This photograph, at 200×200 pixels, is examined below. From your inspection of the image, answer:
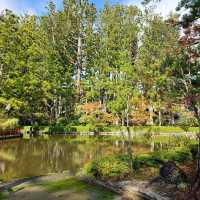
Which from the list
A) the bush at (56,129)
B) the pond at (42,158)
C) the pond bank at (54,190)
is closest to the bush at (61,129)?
the bush at (56,129)

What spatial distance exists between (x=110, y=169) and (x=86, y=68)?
41347 millimetres

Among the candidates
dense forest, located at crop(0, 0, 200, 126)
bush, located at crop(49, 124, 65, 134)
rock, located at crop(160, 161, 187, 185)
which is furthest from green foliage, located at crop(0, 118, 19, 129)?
rock, located at crop(160, 161, 187, 185)

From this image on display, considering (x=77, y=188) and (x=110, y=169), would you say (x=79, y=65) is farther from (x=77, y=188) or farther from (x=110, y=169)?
(x=77, y=188)

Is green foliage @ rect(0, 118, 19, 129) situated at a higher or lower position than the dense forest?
lower

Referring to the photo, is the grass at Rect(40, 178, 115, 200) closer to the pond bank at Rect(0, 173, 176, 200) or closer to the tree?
the pond bank at Rect(0, 173, 176, 200)

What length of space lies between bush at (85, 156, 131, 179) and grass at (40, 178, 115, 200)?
2.10ft

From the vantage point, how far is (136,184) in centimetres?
1139

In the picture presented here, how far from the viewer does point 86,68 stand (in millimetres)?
53781

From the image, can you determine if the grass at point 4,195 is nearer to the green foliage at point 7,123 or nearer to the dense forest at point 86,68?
A: the green foliage at point 7,123

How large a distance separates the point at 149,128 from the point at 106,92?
11.7 m

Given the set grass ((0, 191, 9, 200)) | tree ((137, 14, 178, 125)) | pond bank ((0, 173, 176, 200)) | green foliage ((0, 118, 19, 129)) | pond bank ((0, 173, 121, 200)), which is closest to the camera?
pond bank ((0, 173, 176, 200))

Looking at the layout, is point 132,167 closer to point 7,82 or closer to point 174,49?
point 174,49

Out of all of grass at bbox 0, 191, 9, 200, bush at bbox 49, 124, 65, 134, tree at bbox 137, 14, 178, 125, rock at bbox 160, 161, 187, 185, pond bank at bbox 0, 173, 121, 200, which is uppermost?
tree at bbox 137, 14, 178, 125

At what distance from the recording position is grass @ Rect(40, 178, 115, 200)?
11570 millimetres
